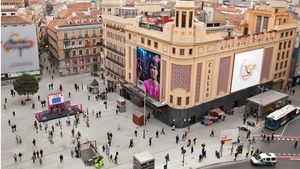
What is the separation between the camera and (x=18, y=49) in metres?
78.9

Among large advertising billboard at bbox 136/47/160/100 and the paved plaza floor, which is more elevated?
large advertising billboard at bbox 136/47/160/100

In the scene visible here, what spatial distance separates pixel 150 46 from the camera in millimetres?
58594

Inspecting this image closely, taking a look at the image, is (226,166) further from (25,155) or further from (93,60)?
(93,60)

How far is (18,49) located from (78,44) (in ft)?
49.8

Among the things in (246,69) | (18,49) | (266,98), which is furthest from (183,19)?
(18,49)

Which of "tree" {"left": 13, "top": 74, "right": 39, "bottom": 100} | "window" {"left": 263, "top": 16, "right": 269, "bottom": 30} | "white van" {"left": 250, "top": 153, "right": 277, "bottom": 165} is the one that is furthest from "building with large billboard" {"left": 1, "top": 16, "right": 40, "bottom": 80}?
"white van" {"left": 250, "top": 153, "right": 277, "bottom": 165}

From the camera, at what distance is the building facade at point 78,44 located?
8431 cm

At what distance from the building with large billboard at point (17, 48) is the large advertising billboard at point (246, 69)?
4989cm

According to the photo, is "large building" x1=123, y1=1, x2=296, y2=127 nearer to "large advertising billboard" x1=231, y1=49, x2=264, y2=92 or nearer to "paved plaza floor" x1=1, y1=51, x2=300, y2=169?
"large advertising billboard" x1=231, y1=49, x2=264, y2=92

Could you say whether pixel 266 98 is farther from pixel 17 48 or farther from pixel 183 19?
pixel 17 48

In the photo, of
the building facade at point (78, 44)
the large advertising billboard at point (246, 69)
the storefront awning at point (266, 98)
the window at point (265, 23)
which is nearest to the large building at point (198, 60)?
the large advertising billboard at point (246, 69)

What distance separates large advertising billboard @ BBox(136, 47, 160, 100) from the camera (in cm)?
5797

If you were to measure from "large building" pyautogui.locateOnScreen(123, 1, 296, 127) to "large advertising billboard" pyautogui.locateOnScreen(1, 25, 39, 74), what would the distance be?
93.4ft

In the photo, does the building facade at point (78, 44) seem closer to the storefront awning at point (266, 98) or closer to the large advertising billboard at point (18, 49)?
the large advertising billboard at point (18, 49)
